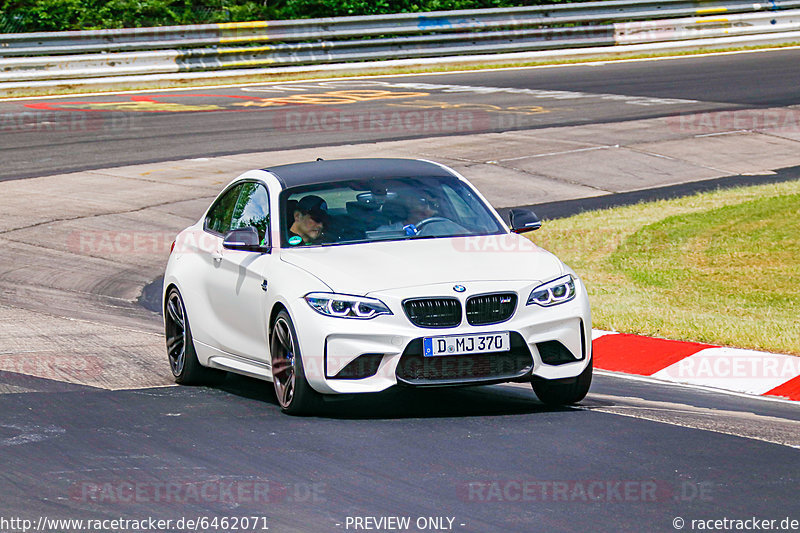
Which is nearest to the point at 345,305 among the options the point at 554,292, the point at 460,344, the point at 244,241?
the point at 460,344

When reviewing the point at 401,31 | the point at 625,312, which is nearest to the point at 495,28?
the point at 401,31

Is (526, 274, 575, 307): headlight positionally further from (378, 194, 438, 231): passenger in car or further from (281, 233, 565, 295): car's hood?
(378, 194, 438, 231): passenger in car

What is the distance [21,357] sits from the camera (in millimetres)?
10227

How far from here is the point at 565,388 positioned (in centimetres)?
840

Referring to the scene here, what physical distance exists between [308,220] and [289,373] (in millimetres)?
1187

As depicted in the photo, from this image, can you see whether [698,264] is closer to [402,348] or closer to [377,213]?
[377,213]

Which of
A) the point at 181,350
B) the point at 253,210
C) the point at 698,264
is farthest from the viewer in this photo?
the point at 698,264

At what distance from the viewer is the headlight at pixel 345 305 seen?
782 centimetres

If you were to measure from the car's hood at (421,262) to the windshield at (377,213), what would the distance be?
0.17 m

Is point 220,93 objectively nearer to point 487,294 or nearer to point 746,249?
point 746,249

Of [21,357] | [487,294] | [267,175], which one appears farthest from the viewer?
[21,357]

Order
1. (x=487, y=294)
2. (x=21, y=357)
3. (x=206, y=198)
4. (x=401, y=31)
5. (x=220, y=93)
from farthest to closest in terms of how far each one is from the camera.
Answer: (x=401, y=31) → (x=220, y=93) → (x=206, y=198) → (x=21, y=357) → (x=487, y=294)

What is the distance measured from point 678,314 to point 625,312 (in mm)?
466

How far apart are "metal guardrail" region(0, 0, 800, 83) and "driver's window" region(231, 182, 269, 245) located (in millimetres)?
22401
